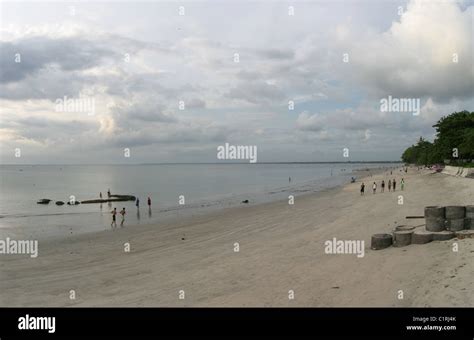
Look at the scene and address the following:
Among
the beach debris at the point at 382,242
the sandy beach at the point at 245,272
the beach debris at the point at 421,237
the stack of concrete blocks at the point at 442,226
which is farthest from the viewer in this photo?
the beach debris at the point at 382,242

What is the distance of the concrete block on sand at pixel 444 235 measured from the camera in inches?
595

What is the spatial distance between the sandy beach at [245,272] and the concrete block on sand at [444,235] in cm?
36

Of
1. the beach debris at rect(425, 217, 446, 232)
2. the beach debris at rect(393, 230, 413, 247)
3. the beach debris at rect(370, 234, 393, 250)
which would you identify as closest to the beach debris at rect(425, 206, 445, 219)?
the beach debris at rect(425, 217, 446, 232)

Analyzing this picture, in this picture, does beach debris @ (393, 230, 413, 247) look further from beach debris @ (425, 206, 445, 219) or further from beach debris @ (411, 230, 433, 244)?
beach debris @ (425, 206, 445, 219)

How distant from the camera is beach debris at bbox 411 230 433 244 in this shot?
15547 mm

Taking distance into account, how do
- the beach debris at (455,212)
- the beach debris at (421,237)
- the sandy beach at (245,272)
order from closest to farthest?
the sandy beach at (245,272), the beach debris at (455,212), the beach debris at (421,237)

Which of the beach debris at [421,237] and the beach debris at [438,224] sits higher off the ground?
the beach debris at [438,224]

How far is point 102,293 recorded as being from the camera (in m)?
14.4

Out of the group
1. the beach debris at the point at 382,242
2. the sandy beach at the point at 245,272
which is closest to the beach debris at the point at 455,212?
the sandy beach at the point at 245,272

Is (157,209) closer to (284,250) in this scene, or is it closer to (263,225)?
(263,225)

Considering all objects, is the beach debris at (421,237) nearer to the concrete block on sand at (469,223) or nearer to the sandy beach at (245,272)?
the sandy beach at (245,272)

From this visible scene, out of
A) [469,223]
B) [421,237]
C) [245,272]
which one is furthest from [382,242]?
[245,272]
